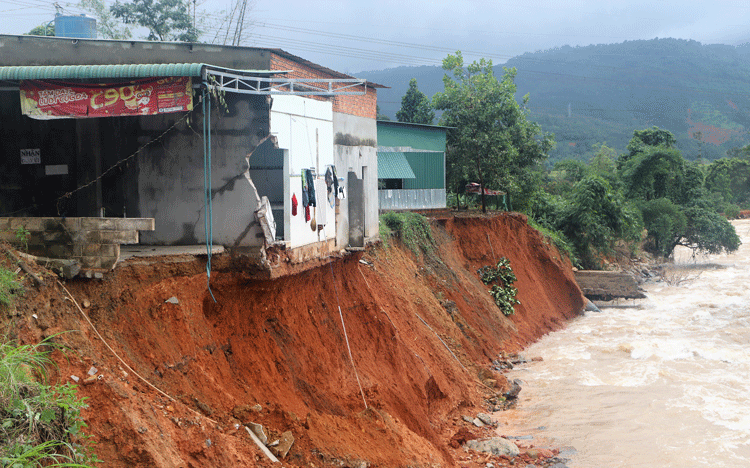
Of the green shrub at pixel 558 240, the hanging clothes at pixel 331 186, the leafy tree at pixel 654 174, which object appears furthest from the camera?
the leafy tree at pixel 654 174

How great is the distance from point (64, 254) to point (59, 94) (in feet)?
8.40

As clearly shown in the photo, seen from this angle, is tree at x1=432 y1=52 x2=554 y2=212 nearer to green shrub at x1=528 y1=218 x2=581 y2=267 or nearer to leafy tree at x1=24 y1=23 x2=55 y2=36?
green shrub at x1=528 y1=218 x2=581 y2=267

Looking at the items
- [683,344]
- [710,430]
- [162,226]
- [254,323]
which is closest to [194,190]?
[162,226]

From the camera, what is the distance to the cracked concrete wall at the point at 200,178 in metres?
9.15

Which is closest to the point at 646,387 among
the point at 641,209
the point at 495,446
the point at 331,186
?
the point at 495,446

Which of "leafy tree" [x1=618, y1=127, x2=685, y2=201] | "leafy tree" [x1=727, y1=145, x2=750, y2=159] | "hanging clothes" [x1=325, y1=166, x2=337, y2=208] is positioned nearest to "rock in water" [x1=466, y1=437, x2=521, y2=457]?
"hanging clothes" [x1=325, y1=166, x2=337, y2=208]

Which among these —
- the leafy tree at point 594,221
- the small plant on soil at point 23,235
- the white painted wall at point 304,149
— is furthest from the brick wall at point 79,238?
the leafy tree at point 594,221

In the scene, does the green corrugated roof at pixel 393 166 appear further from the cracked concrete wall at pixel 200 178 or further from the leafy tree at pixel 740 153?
the leafy tree at pixel 740 153

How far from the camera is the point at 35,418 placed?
5.11 meters

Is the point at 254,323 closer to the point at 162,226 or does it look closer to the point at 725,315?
the point at 162,226

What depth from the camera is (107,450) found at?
5.78 meters

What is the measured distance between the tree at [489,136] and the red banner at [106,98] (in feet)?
59.5

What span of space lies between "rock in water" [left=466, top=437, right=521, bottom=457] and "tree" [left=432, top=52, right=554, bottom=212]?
50.0ft

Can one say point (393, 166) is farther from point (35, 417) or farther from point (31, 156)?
point (35, 417)
